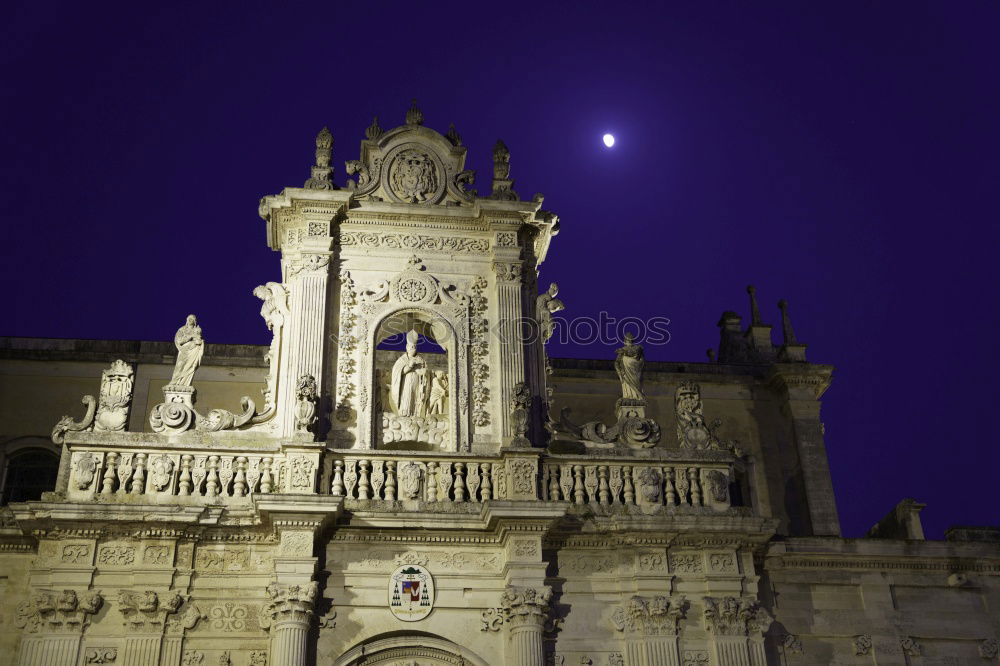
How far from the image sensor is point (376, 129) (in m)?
20.9

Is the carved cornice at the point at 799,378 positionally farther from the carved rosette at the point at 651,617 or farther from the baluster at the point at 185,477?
the baluster at the point at 185,477

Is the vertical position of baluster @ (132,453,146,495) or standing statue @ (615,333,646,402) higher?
standing statue @ (615,333,646,402)

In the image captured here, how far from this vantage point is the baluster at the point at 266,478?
1709 centimetres

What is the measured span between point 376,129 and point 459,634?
9047mm

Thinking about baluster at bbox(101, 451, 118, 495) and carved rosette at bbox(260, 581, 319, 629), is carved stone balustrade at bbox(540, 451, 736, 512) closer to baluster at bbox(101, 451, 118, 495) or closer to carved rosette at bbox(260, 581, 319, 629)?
carved rosette at bbox(260, 581, 319, 629)

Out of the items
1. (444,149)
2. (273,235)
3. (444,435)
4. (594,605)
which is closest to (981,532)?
(594,605)

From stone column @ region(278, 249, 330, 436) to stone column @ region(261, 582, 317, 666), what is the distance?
2.75 metres

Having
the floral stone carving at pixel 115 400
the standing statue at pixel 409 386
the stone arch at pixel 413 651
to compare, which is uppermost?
the standing statue at pixel 409 386

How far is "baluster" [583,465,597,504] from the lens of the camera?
17.8 metres

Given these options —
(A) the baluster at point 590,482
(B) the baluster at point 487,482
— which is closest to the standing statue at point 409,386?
(B) the baluster at point 487,482

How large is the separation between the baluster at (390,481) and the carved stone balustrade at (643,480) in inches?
86.3

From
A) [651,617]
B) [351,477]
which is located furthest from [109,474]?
[651,617]

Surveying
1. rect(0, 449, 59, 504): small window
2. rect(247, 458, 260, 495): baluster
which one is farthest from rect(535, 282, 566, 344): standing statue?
rect(0, 449, 59, 504): small window

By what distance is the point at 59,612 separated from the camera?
15977 millimetres
